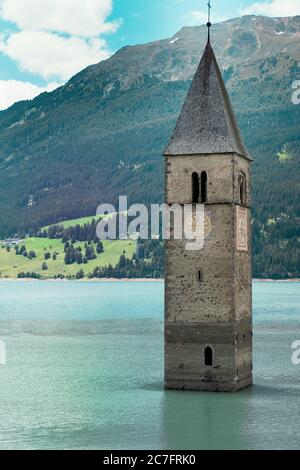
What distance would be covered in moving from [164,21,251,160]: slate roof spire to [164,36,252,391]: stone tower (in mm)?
63

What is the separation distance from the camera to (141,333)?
379 ft

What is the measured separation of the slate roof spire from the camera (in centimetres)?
5819

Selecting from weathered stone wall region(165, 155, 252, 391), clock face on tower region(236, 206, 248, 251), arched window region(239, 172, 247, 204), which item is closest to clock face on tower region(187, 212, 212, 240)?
weathered stone wall region(165, 155, 252, 391)

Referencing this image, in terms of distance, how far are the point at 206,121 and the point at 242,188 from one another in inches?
186

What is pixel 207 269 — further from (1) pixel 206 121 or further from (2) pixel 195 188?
(1) pixel 206 121

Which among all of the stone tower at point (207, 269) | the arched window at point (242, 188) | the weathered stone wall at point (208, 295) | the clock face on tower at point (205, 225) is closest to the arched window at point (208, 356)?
the stone tower at point (207, 269)

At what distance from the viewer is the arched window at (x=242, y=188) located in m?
60.1

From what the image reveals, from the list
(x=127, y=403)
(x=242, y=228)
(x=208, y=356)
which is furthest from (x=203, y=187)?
(x=127, y=403)

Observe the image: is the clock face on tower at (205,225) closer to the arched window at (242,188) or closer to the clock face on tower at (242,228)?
the clock face on tower at (242,228)

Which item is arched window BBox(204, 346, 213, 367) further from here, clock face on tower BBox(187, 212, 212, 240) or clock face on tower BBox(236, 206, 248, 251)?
clock face on tower BBox(187, 212, 212, 240)

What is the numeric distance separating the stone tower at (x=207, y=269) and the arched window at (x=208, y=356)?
57 millimetres
